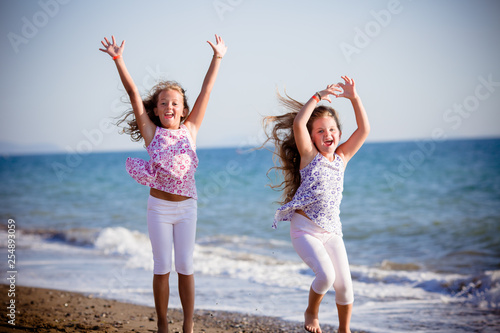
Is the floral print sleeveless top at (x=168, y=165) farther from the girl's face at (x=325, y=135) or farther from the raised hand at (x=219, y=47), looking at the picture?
the girl's face at (x=325, y=135)

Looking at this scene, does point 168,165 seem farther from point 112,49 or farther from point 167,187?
point 112,49

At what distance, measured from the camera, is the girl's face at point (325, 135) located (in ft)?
12.8

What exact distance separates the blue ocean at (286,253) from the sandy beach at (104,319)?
30 centimetres

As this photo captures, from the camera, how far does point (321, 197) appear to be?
148 inches

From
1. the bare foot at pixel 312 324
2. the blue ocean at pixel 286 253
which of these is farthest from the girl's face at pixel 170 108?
the bare foot at pixel 312 324

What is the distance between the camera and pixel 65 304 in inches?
208

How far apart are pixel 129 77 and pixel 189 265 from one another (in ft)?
5.23

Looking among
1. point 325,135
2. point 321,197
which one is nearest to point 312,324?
point 321,197

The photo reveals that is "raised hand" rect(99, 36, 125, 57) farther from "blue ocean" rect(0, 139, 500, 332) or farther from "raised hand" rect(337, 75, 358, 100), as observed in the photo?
"raised hand" rect(337, 75, 358, 100)

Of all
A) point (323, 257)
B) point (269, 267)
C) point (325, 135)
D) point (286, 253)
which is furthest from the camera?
point (286, 253)

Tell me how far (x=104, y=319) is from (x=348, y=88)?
3.26 metres

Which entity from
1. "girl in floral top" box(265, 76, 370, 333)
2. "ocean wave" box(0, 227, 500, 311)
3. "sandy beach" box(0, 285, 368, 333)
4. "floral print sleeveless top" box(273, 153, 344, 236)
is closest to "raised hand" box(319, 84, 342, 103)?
"girl in floral top" box(265, 76, 370, 333)

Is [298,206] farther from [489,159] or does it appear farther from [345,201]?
[489,159]

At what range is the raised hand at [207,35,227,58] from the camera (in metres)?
3.97
